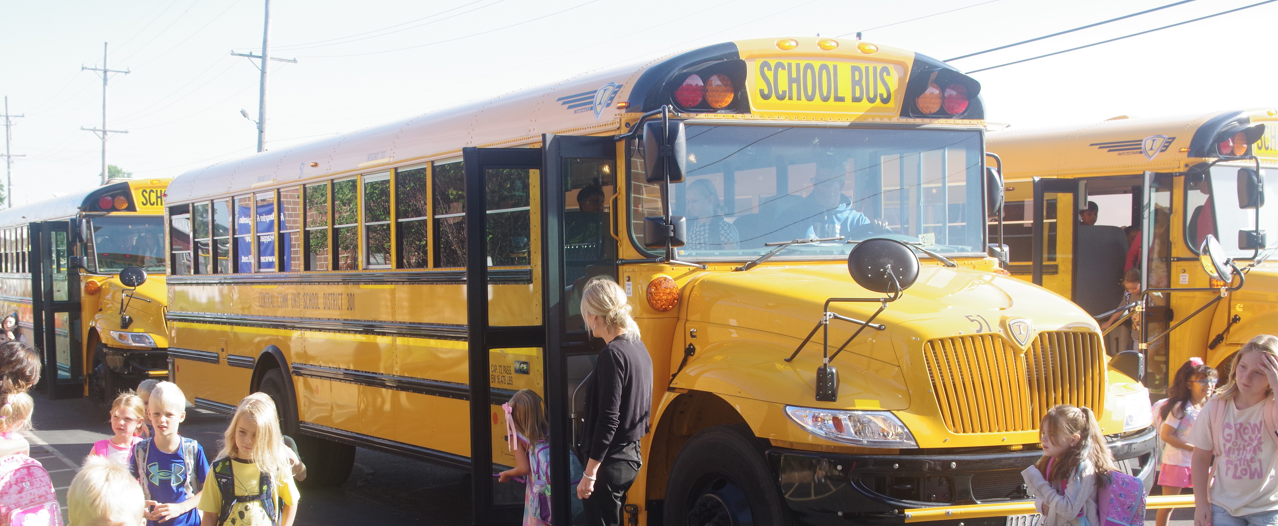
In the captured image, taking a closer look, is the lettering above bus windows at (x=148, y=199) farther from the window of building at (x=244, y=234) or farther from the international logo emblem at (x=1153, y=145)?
the international logo emblem at (x=1153, y=145)

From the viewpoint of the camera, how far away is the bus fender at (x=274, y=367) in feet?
24.3

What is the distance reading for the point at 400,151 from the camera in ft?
20.5

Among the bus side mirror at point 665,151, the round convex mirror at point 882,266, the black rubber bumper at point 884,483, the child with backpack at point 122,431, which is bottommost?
A: the black rubber bumper at point 884,483

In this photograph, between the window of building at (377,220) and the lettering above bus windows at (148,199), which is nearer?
the window of building at (377,220)

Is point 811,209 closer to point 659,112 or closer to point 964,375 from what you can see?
point 659,112

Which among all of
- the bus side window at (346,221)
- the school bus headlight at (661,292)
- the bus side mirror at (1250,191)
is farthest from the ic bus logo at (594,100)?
the bus side mirror at (1250,191)

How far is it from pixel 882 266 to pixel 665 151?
3.17 feet

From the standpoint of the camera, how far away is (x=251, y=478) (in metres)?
3.70

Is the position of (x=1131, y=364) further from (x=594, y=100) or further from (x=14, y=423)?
(x=14, y=423)

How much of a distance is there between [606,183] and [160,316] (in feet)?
30.2

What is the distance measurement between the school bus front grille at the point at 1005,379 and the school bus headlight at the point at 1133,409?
19 cm

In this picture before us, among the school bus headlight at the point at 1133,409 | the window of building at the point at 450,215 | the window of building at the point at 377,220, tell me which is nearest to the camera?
the school bus headlight at the point at 1133,409

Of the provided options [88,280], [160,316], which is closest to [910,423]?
[160,316]

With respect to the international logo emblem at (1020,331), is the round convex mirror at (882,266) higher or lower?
higher
